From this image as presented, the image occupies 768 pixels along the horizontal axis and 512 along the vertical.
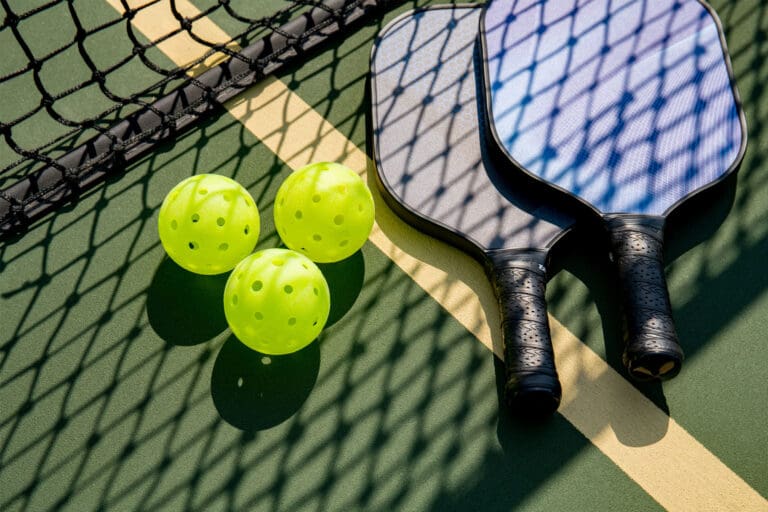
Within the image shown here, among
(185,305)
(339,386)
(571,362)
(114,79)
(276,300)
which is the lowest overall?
(571,362)

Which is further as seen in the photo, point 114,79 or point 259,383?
point 114,79

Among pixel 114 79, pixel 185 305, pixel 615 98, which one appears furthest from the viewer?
pixel 114 79

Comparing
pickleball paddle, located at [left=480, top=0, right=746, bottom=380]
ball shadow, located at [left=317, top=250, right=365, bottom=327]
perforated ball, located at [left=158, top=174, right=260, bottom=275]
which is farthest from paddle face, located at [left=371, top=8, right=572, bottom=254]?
perforated ball, located at [left=158, top=174, right=260, bottom=275]

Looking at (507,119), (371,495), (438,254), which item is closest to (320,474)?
(371,495)

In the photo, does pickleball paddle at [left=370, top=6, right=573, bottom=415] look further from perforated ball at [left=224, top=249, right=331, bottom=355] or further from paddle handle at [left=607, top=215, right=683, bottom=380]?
perforated ball at [left=224, top=249, right=331, bottom=355]

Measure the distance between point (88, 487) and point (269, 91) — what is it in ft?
4.82

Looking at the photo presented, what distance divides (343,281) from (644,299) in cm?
87

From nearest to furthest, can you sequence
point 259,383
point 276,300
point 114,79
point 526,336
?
point 276,300, point 526,336, point 259,383, point 114,79

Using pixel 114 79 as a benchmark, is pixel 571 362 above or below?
below

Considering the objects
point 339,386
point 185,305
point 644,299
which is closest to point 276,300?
point 339,386

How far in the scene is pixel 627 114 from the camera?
258 cm

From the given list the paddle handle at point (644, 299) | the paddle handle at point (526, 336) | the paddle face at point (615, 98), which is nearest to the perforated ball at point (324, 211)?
the paddle handle at point (526, 336)

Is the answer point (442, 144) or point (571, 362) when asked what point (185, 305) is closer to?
point (442, 144)

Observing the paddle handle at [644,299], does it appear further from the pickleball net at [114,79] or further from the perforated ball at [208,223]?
the pickleball net at [114,79]
